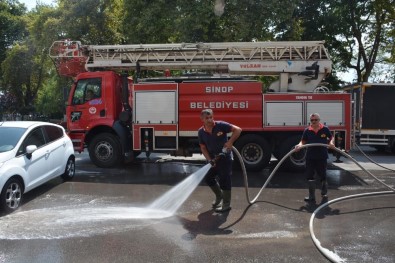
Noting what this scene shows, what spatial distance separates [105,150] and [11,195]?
488cm

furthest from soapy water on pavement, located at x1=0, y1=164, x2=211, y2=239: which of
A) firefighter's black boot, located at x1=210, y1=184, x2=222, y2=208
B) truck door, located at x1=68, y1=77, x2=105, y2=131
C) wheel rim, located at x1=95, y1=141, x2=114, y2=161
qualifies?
truck door, located at x1=68, y1=77, x2=105, y2=131

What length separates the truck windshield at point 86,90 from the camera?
1177 cm

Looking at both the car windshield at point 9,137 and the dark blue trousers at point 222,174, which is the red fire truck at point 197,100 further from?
the dark blue trousers at point 222,174

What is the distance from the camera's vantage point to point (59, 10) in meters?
23.5

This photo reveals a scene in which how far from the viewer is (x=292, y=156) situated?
1118 centimetres

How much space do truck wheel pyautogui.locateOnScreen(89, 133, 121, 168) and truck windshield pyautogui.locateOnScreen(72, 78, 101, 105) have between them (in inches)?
43.5

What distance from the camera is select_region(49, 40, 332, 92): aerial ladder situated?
1148 cm

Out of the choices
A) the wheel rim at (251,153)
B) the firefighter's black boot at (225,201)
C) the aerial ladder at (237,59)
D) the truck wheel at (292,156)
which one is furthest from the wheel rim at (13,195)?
the truck wheel at (292,156)

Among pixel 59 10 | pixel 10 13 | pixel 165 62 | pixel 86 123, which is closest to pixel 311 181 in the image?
pixel 165 62

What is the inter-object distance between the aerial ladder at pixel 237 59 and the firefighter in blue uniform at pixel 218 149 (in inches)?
205

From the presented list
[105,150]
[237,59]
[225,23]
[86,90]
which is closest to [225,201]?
[105,150]

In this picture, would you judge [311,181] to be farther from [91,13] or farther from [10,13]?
[10,13]

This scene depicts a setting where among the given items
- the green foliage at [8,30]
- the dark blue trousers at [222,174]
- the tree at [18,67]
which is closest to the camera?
the dark blue trousers at [222,174]

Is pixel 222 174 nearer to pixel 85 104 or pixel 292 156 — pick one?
pixel 292 156
